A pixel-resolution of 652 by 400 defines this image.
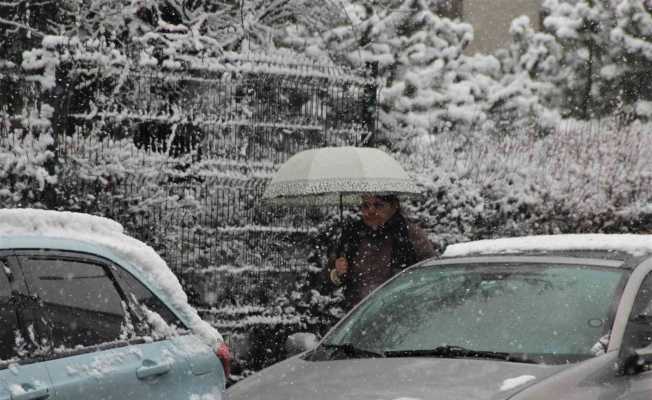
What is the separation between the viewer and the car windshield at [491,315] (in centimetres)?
461

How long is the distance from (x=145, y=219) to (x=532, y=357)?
17.3 feet

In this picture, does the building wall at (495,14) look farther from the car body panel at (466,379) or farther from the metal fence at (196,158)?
the car body panel at (466,379)

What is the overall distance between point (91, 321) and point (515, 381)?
1.71 metres

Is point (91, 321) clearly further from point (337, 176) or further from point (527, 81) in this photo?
point (527, 81)

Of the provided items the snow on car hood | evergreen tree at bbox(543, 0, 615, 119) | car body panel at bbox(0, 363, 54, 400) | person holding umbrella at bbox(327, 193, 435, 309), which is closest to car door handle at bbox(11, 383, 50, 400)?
car body panel at bbox(0, 363, 54, 400)

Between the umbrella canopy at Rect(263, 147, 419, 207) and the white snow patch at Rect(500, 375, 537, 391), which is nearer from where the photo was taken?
the white snow patch at Rect(500, 375, 537, 391)

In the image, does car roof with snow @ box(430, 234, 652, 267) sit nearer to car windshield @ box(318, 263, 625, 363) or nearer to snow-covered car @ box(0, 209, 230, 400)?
car windshield @ box(318, 263, 625, 363)

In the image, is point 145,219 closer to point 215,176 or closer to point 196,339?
point 215,176

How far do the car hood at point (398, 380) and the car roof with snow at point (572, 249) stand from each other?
0.90 m

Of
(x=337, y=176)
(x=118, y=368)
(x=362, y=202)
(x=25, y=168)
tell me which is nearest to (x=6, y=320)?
(x=118, y=368)

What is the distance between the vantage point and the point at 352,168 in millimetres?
8406

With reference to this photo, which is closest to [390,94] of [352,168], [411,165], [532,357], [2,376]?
[411,165]

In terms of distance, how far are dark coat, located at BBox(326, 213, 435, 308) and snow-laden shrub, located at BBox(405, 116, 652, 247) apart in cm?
268

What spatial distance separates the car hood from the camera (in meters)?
4.13
